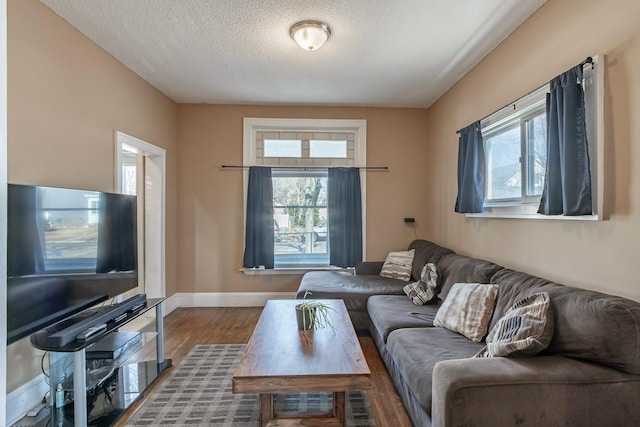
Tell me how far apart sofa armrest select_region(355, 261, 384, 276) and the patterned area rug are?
185cm

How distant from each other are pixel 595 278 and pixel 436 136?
2.71 meters

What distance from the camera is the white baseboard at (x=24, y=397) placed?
1870 millimetres

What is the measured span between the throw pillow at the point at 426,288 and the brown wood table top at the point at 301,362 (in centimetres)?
100

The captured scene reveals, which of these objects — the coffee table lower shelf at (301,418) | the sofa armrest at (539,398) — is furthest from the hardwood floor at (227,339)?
the sofa armrest at (539,398)

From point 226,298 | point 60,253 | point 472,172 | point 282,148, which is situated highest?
point 282,148

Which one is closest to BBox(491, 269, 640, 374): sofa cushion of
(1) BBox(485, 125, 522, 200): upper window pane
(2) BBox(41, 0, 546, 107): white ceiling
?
(1) BBox(485, 125, 522, 200): upper window pane

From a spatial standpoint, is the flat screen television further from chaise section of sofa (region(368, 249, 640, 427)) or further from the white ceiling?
chaise section of sofa (region(368, 249, 640, 427))

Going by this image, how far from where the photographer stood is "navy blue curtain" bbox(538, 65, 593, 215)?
1.75 m

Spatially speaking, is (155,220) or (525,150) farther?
(155,220)

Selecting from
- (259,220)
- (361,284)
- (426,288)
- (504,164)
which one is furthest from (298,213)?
(504,164)

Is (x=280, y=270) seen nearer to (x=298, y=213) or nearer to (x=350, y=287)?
(x=298, y=213)

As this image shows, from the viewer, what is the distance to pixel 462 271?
2688 millimetres

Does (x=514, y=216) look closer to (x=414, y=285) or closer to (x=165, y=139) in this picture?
(x=414, y=285)

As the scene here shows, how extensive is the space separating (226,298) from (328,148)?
250cm
